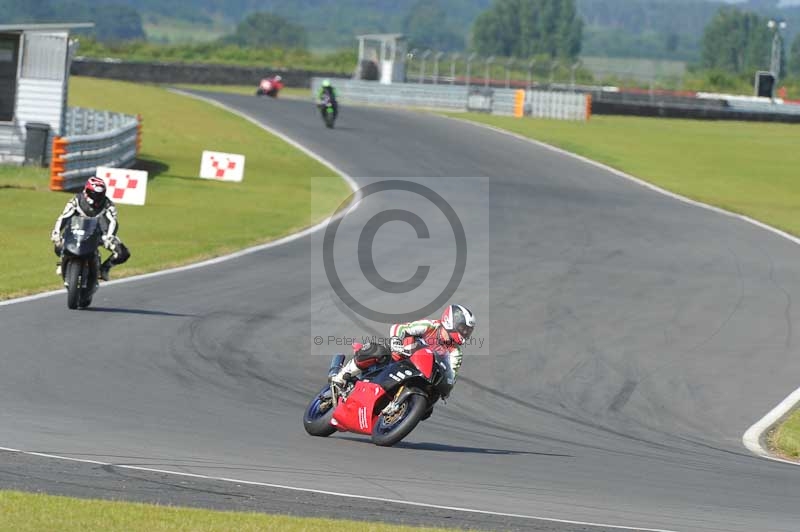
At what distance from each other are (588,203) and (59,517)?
2891cm

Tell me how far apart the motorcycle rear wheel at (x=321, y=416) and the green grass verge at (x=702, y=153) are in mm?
22907

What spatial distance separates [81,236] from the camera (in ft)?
Answer: 55.2

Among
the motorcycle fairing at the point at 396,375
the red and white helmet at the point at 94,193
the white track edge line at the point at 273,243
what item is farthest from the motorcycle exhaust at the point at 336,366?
the white track edge line at the point at 273,243

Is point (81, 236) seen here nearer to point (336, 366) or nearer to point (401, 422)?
point (336, 366)

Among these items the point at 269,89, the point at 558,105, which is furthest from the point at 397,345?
the point at 269,89

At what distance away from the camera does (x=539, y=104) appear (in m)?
65.7

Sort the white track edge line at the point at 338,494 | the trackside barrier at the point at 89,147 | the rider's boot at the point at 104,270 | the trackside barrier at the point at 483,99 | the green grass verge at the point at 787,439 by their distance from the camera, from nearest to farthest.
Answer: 1. the white track edge line at the point at 338,494
2. the green grass verge at the point at 787,439
3. the rider's boot at the point at 104,270
4. the trackside barrier at the point at 89,147
5. the trackside barrier at the point at 483,99

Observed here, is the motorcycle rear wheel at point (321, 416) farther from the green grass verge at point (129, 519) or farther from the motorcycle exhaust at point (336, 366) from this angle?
the green grass verge at point (129, 519)

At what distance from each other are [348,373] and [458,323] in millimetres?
1040

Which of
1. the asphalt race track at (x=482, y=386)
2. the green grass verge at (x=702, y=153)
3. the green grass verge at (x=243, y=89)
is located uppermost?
the green grass verge at (x=243, y=89)

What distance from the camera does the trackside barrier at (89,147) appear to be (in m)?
31.2

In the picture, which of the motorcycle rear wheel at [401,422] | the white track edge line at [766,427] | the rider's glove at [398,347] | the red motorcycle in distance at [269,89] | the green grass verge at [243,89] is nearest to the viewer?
the motorcycle rear wheel at [401,422]

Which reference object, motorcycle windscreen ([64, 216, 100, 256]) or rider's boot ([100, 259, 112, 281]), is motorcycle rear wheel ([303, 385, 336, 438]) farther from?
rider's boot ([100, 259, 112, 281])

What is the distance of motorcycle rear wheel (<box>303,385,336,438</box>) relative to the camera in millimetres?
11352
